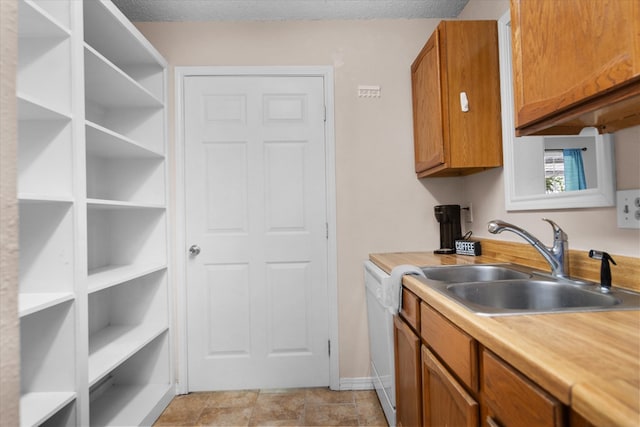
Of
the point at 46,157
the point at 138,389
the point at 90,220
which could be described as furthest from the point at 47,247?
the point at 138,389

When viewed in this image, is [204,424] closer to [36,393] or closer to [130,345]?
[130,345]

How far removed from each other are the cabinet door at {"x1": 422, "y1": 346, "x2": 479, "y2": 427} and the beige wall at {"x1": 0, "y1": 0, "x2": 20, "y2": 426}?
0.94 m

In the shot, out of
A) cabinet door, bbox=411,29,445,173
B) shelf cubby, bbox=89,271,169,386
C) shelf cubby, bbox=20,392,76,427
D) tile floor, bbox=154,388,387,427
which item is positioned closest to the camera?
shelf cubby, bbox=20,392,76,427

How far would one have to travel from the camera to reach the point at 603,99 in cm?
80

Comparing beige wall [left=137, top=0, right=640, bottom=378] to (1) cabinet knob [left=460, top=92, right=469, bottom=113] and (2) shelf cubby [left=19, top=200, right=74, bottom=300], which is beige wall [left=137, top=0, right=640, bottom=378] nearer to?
(1) cabinet knob [left=460, top=92, right=469, bottom=113]

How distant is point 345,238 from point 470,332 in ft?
4.93

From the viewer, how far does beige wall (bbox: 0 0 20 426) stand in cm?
29

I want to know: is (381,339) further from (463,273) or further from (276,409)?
(276,409)

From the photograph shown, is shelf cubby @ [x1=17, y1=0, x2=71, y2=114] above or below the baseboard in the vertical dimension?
above

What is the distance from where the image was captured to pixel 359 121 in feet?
7.75

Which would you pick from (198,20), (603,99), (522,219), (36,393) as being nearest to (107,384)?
Answer: (36,393)

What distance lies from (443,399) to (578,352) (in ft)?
1.87

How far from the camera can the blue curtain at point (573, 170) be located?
1.31 m

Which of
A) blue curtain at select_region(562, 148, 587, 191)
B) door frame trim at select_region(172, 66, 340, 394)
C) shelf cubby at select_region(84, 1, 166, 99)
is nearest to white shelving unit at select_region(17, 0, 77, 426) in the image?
shelf cubby at select_region(84, 1, 166, 99)
